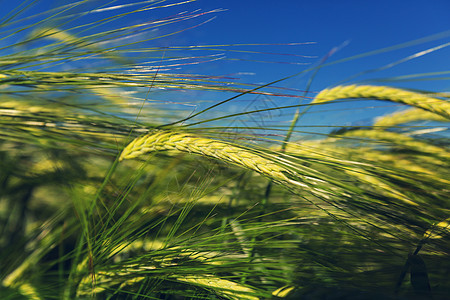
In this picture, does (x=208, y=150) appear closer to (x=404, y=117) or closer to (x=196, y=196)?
(x=196, y=196)

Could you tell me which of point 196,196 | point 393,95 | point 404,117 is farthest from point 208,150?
point 404,117

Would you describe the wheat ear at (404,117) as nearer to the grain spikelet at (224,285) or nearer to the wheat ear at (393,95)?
the wheat ear at (393,95)

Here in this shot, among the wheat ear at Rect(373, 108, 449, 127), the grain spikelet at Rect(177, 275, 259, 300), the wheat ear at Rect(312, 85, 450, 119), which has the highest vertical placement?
the wheat ear at Rect(312, 85, 450, 119)

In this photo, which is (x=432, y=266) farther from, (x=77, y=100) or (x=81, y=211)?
(x=77, y=100)

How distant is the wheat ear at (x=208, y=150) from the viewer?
1.20 feet

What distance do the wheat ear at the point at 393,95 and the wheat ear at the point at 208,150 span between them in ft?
0.42

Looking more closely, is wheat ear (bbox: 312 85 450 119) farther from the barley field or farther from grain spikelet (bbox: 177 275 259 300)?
grain spikelet (bbox: 177 275 259 300)

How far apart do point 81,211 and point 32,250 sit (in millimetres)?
160

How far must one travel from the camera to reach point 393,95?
1.47ft

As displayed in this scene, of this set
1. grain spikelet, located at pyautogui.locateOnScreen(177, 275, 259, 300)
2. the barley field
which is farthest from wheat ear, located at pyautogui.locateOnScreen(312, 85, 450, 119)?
grain spikelet, located at pyautogui.locateOnScreen(177, 275, 259, 300)

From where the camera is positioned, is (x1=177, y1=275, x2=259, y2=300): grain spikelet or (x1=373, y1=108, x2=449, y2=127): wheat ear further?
(x1=373, y1=108, x2=449, y2=127): wheat ear

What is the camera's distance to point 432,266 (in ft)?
1.16

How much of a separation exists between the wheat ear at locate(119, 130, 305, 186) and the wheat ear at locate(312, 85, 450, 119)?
13cm

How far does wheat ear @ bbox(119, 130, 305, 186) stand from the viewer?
1.20 ft
